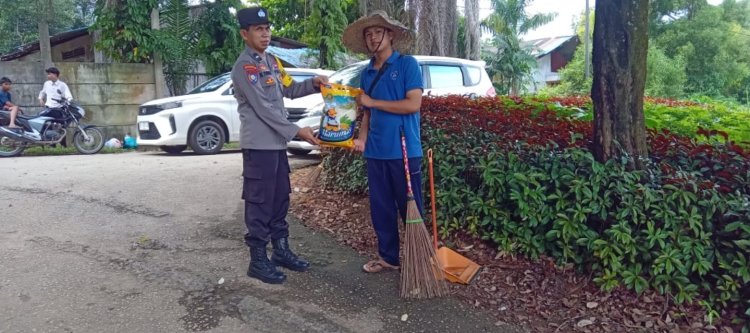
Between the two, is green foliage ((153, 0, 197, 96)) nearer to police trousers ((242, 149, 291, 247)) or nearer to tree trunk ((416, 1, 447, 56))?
tree trunk ((416, 1, 447, 56))

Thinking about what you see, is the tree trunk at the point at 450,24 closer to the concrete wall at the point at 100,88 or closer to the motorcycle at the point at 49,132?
the motorcycle at the point at 49,132

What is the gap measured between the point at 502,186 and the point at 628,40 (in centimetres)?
121

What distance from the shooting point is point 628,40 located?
3.52 m

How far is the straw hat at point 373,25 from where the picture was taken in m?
3.58

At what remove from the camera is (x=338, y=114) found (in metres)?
3.72

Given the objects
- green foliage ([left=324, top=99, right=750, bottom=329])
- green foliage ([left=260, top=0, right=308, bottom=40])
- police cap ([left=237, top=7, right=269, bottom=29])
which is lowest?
green foliage ([left=324, top=99, right=750, bottom=329])

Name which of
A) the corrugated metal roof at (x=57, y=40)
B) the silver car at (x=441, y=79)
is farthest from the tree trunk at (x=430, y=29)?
the corrugated metal roof at (x=57, y=40)

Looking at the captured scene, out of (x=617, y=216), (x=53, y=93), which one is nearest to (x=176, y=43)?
(x=53, y=93)

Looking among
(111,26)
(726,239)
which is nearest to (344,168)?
(726,239)

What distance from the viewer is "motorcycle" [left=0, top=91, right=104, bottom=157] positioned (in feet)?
34.9

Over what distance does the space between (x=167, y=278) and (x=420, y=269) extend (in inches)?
67.7

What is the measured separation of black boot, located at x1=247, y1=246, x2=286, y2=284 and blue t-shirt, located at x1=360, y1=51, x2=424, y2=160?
3.30 ft

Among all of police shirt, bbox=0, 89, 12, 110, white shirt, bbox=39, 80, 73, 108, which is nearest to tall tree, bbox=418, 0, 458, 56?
white shirt, bbox=39, 80, 73, 108

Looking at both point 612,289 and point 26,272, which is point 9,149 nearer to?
point 26,272
